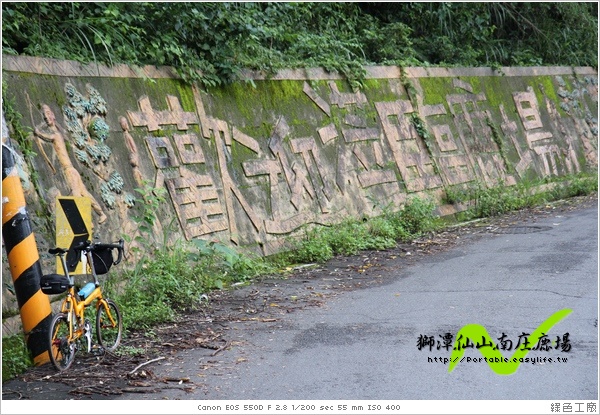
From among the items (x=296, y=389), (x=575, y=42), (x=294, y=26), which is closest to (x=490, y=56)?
(x=575, y=42)

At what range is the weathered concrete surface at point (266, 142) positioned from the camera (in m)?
7.36

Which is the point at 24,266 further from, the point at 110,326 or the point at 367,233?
the point at 367,233

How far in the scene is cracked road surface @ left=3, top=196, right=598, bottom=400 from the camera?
4.90 meters

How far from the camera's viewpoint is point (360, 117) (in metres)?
11.9

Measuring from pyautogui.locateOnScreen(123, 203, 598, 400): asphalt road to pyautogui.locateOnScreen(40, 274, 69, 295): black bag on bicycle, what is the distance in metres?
0.84

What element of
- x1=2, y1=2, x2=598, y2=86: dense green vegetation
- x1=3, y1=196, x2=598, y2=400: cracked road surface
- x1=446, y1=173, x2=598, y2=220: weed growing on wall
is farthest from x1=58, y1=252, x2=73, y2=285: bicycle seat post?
x1=446, y1=173, x2=598, y2=220: weed growing on wall

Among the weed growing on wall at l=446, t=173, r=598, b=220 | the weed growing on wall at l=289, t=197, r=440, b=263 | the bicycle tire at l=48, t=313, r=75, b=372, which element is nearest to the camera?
the bicycle tire at l=48, t=313, r=75, b=372

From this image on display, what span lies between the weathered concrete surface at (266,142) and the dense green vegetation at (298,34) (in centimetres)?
29

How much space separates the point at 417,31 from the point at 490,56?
73.1 inches

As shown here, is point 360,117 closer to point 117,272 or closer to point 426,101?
point 426,101

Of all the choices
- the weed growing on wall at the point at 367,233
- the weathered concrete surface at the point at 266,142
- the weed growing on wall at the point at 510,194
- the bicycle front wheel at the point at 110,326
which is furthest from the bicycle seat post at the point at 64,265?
the weed growing on wall at the point at 510,194

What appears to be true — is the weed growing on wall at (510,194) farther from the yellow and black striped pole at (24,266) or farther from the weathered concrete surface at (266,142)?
the yellow and black striped pole at (24,266)

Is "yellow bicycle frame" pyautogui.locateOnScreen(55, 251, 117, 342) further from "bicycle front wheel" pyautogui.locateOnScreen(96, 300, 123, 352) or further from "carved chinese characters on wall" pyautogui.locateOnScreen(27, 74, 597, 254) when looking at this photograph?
"carved chinese characters on wall" pyautogui.locateOnScreen(27, 74, 597, 254)

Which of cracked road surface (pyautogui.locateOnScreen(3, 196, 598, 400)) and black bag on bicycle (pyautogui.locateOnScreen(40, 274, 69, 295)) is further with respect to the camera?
black bag on bicycle (pyautogui.locateOnScreen(40, 274, 69, 295))
